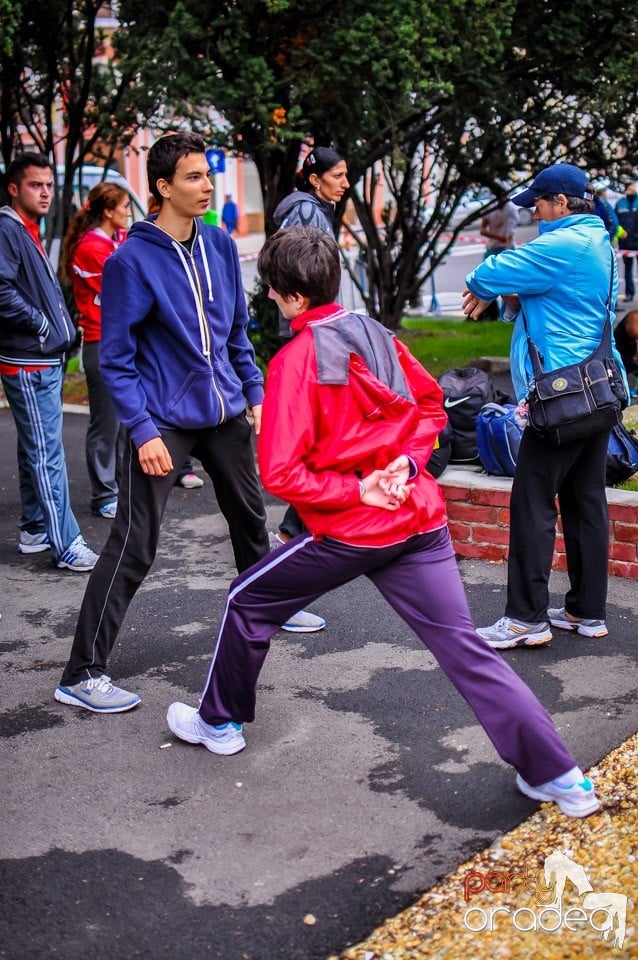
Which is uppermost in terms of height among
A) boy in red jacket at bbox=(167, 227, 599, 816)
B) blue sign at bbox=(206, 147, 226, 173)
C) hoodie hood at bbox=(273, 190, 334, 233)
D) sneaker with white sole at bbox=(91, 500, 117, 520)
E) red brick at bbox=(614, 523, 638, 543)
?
blue sign at bbox=(206, 147, 226, 173)

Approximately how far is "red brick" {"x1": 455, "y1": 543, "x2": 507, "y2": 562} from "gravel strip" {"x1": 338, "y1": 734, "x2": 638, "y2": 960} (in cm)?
272

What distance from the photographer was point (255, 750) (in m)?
4.25

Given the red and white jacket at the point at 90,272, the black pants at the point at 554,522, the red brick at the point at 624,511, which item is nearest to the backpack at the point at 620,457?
the red brick at the point at 624,511

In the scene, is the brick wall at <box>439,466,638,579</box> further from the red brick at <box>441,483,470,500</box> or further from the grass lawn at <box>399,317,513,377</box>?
the grass lawn at <box>399,317,513,377</box>

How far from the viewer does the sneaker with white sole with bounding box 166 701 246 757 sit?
13.8 feet

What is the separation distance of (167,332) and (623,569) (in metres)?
2.71

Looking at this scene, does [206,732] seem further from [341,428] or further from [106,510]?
[106,510]

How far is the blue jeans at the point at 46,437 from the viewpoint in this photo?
20.7 feet

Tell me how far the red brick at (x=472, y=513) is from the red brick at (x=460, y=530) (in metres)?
0.03

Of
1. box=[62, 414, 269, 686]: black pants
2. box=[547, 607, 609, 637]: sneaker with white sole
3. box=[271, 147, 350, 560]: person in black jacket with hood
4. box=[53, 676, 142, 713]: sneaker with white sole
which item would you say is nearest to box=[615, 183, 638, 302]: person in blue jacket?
box=[271, 147, 350, 560]: person in black jacket with hood

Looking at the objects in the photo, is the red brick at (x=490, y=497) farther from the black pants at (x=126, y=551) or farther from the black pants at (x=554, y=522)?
the black pants at (x=126, y=551)

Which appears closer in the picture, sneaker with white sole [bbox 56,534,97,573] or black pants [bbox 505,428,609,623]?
black pants [bbox 505,428,609,623]

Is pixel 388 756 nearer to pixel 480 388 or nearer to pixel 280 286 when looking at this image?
pixel 280 286

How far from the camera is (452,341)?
539 inches
